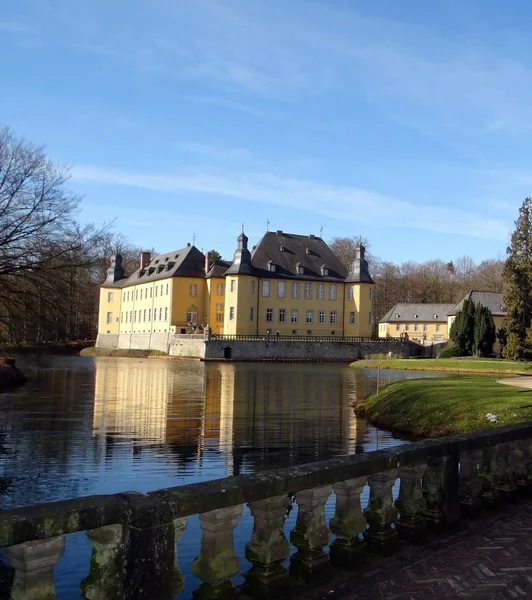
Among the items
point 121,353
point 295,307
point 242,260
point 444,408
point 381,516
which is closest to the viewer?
point 381,516

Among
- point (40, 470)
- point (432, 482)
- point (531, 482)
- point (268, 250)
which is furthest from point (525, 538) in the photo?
point (268, 250)

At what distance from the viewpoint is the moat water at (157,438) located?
9.54 m

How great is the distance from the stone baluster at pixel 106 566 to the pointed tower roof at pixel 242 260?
6073 cm

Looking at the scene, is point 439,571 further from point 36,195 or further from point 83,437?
point 36,195

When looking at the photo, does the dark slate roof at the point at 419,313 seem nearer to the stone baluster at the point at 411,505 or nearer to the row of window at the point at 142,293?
the row of window at the point at 142,293

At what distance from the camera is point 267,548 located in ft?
13.4

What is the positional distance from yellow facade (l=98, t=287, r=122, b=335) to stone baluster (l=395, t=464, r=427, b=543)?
7911 centimetres

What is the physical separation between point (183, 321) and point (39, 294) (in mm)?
52623

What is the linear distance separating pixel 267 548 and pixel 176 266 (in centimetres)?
6658

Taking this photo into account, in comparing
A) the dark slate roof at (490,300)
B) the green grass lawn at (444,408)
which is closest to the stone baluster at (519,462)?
the green grass lawn at (444,408)

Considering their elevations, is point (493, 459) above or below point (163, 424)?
above

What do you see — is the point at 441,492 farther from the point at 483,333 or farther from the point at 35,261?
the point at 483,333

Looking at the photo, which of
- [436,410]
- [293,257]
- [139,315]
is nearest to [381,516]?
[436,410]

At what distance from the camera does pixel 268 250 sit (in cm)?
6888
